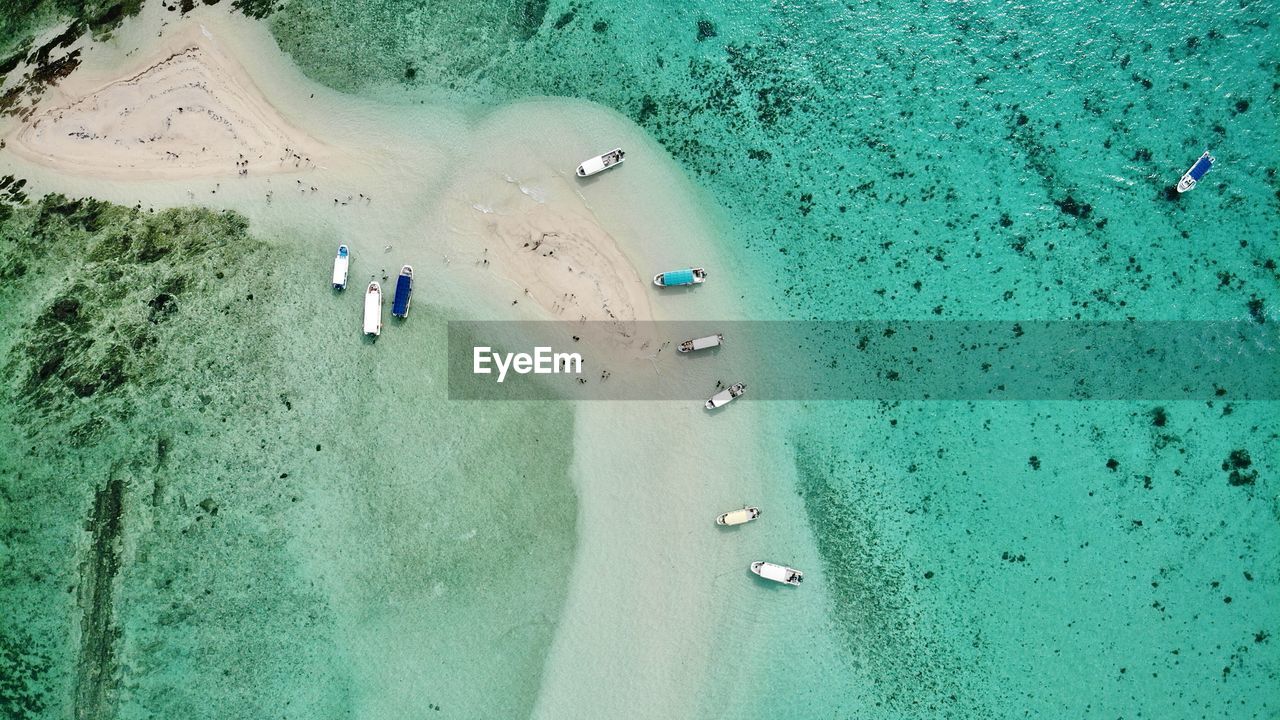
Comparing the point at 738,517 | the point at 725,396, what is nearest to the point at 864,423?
the point at 725,396

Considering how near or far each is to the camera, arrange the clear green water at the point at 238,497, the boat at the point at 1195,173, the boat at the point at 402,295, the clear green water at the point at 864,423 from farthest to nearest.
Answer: the boat at the point at 1195,173, the boat at the point at 402,295, the clear green water at the point at 864,423, the clear green water at the point at 238,497

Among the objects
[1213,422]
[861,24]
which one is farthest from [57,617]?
[1213,422]

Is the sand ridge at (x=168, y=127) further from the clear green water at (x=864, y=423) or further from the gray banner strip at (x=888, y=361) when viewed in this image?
the gray banner strip at (x=888, y=361)

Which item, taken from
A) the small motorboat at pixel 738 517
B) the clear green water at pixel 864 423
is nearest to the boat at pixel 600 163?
the clear green water at pixel 864 423

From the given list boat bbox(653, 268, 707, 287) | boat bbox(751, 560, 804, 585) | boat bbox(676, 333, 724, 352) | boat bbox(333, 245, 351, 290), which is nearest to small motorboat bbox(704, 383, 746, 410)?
boat bbox(676, 333, 724, 352)

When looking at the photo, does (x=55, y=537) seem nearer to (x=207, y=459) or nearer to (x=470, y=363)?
(x=207, y=459)

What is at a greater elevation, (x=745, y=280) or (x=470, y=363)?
(x=745, y=280)

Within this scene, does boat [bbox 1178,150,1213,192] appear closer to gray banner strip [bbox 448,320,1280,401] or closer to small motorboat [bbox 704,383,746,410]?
gray banner strip [bbox 448,320,1280,401]

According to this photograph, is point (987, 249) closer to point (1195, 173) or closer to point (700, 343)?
point (1195, 173)
